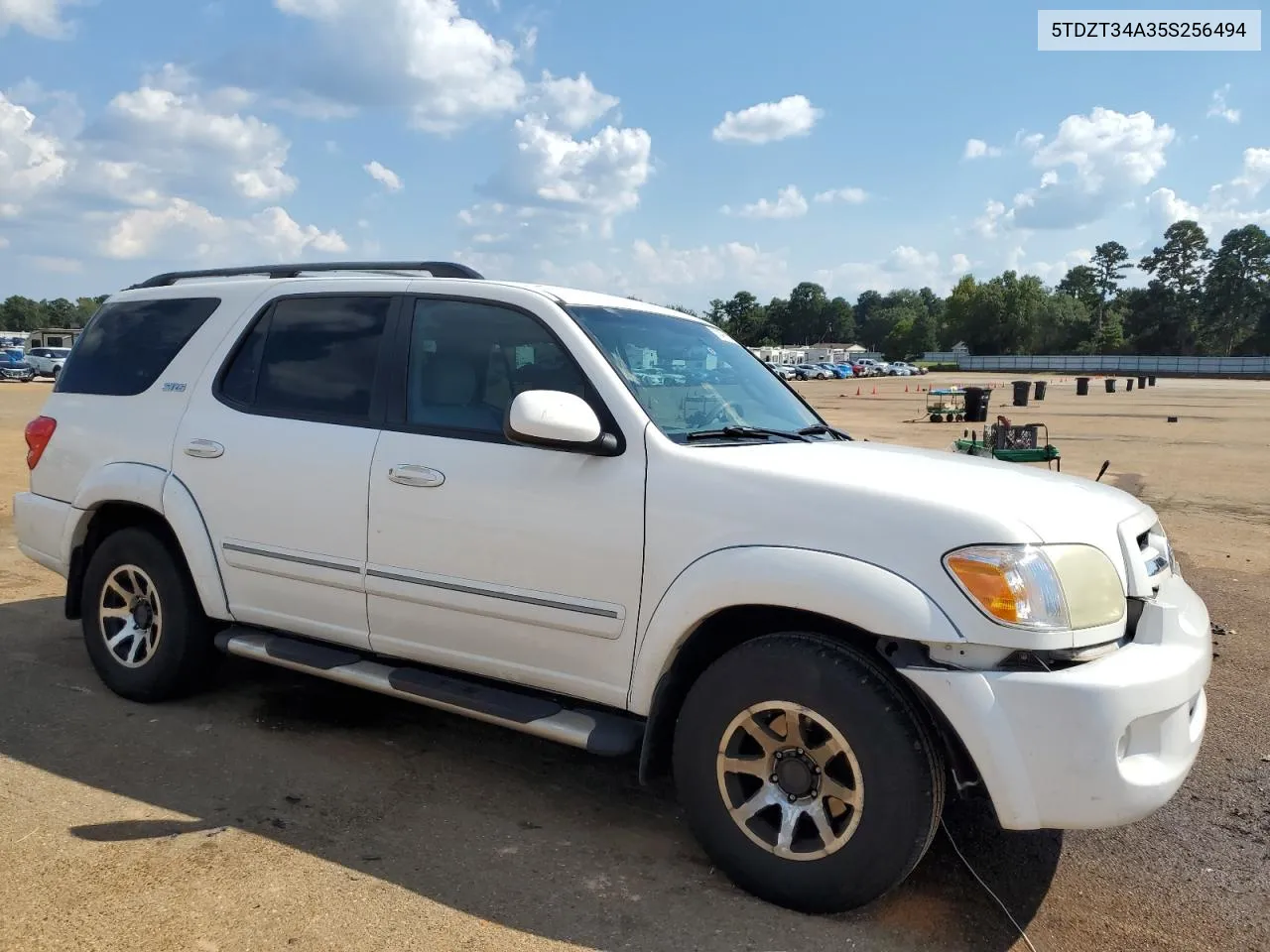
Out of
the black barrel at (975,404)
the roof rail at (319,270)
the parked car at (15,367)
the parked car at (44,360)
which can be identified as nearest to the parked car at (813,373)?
the parked car at (44,360)

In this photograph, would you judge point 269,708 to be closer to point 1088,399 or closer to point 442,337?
point 442,337

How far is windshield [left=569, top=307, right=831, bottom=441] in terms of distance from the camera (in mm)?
3465

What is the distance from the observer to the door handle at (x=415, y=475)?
11.6 ft

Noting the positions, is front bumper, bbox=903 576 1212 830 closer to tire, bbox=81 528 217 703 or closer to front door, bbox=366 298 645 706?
front door, bbox=366 298 645 706

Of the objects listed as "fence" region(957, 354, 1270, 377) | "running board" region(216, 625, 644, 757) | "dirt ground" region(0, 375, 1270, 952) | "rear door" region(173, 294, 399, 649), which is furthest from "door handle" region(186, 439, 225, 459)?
"fence" region(957, 354, 1270, 377)

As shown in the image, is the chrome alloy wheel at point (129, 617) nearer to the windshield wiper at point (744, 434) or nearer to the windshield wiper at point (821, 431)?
the windshield wiper at point (744, 434)

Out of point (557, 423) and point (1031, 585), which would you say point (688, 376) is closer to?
point (557, 423)

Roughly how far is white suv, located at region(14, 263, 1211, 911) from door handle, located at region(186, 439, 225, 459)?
0.7 inches

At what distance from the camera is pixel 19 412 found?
23172mm

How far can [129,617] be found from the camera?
457 centimetres

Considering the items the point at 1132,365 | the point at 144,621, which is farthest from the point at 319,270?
the point at 1132,365

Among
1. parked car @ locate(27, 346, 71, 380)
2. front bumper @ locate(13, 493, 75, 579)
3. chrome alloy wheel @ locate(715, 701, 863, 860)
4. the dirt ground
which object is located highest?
parked car @ locate(27, 346, 71, 380)

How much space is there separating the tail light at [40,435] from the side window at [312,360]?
1204 millimetres

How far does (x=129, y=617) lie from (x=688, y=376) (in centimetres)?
293
